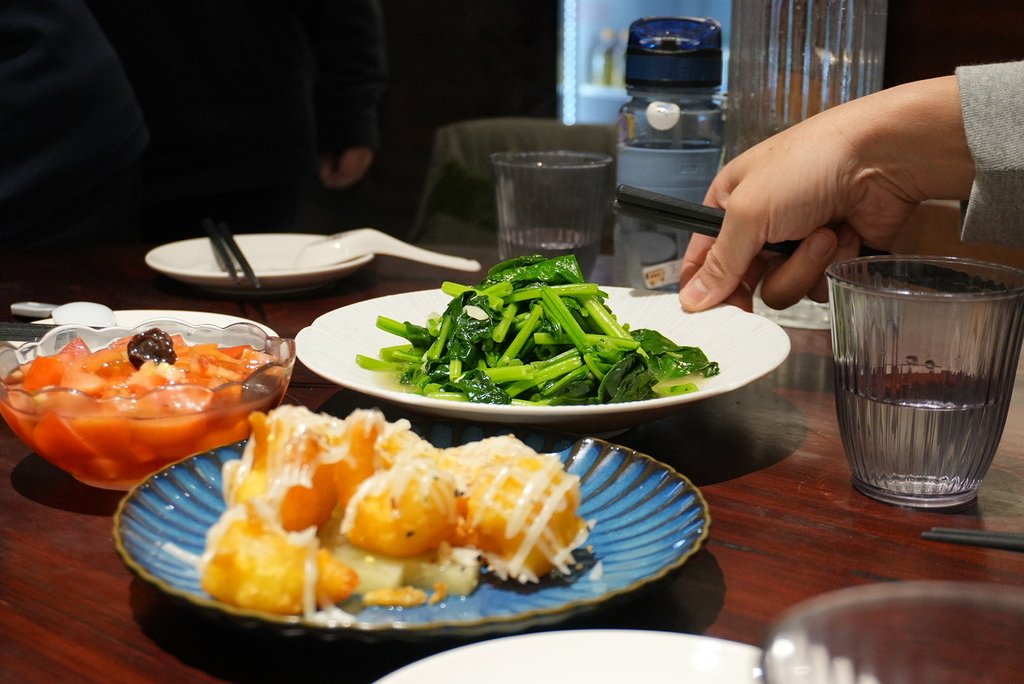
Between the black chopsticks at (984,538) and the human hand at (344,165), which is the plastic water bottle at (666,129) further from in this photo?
the human hand at (344,165)

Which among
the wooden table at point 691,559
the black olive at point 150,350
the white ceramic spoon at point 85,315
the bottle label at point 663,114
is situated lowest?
the wooden table at point 691,559

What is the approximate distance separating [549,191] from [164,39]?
175cm

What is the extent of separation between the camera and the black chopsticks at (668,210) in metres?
1.51

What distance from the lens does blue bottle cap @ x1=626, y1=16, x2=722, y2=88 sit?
1.75 metres

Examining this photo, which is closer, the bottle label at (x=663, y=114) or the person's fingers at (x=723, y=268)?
the person's fingers at (x=723, y=268)

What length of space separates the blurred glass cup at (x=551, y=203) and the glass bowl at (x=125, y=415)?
0.89 meters

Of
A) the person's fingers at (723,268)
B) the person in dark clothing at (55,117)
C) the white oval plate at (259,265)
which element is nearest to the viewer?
the person's fingers at (723,268)

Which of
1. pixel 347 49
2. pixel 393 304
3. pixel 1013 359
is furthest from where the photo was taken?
pixel 347 49

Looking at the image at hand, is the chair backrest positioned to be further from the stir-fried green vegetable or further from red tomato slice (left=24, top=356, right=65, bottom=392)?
red tomato slice (left=24, top=356, right=65, bottom=392)

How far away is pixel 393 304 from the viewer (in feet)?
4.91

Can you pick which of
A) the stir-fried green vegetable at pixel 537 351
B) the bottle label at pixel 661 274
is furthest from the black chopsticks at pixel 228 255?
the bottle label at pixel 661 274

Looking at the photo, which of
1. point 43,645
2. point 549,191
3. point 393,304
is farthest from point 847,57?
point 43,645

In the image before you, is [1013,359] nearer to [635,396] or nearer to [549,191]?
[635,396]

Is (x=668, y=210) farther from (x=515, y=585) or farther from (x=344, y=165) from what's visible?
→ (x=344, y=165)
